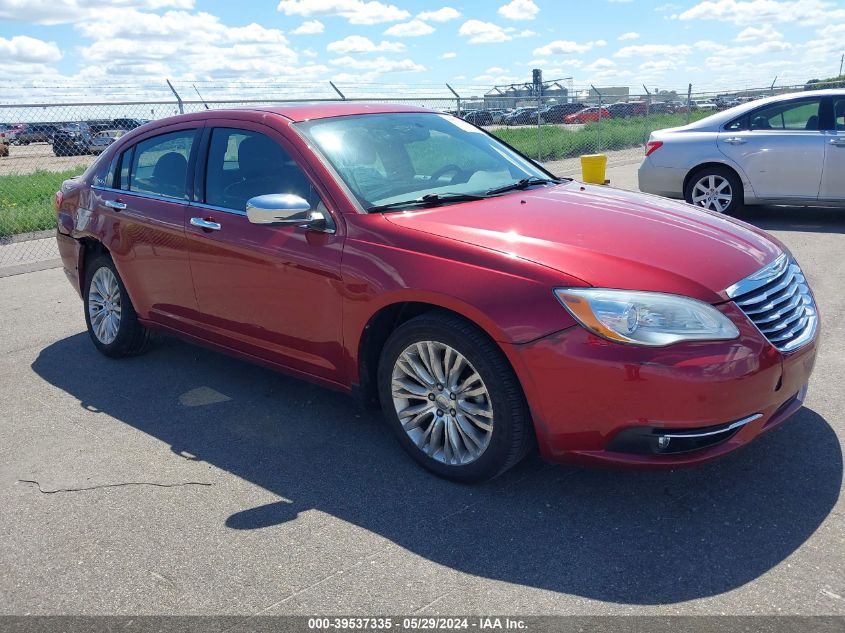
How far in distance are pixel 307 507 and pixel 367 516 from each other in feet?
0.93

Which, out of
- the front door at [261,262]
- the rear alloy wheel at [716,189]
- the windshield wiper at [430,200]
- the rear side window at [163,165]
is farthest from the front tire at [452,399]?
the rear alloy wheel at [716,189]

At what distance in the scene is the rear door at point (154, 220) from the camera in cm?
481

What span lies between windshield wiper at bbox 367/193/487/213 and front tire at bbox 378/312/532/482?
66cm

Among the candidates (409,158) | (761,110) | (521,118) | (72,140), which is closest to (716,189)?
(761,110)

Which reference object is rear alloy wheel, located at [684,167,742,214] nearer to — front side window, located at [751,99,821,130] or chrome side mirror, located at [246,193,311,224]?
front side window, located at [751,99,821,130]

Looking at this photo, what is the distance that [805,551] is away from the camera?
3.02m

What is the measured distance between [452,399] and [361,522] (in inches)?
25.8

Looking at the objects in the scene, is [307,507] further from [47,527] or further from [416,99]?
[416,99]

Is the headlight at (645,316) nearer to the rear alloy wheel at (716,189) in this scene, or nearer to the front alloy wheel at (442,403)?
the front alloy wheel at (442,403)

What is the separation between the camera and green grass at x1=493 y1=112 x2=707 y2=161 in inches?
814

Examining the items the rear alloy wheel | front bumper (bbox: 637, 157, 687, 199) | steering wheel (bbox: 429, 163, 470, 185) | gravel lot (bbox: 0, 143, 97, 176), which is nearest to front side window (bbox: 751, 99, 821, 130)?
the rear alloy wheel

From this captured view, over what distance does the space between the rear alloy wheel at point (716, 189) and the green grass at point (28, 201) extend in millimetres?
8900

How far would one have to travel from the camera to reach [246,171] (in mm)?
4492

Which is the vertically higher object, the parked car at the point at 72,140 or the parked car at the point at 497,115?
the parked car at the point at 72,140
